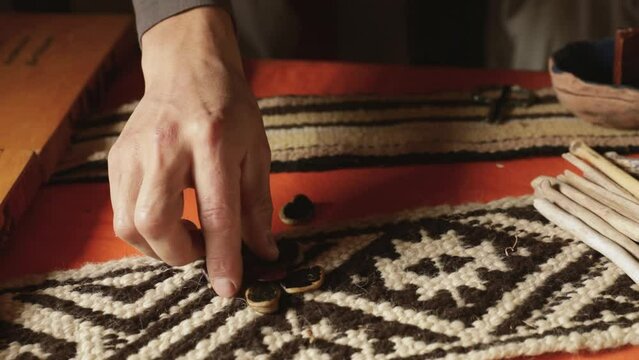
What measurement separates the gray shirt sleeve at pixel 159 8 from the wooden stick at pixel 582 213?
43cm

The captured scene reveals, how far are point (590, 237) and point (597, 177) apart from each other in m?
0.11

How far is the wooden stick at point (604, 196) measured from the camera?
2.57ft

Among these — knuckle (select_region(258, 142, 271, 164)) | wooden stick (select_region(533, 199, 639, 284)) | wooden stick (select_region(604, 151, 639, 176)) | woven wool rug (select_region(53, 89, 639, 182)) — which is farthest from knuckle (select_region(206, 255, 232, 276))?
wooden stick (select_region(604, 151, 639, 176))

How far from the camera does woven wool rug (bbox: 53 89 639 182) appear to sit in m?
0.95

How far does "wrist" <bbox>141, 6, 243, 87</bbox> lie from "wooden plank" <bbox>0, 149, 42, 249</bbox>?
224 mm

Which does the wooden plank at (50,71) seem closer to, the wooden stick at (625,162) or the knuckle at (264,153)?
the knuckle at (264,153)

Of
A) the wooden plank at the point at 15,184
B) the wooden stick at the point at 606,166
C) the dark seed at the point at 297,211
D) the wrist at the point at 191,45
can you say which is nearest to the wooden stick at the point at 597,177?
the wooden stick at the point at 606,166

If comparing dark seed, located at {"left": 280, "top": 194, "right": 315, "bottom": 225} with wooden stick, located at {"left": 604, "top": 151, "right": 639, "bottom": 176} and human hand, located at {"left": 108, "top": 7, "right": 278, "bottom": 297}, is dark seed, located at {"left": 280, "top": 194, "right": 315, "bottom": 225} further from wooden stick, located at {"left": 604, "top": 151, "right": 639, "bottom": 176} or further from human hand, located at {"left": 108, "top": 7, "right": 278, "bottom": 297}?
wooden stick, located at {"left": 604, "top": 151, "right": 639, "bottom": 176}

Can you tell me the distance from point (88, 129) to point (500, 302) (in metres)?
0.65

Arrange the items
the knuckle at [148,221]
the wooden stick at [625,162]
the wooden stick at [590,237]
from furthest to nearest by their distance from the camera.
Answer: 1. the wooden stick at [625,162]
2. the wooden stick at [590,237]
3. the knuckle at [148,221]

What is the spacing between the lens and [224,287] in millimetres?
700

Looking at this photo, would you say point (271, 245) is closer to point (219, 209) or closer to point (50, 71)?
point (219, 209)

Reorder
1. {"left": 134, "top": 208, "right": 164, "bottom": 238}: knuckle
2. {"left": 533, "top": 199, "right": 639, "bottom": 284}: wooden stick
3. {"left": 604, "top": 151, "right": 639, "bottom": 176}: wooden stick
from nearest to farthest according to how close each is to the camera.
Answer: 1. {"left": 134, "top": 208, "right": 164, "bottom": 238}: knuckle
2. {"left": 533, "top": 199, "right": 639, "bottom": 284}: wooden stick
3. {"left": 604, "top": 151, "right": 639, "bottom": 176}: wooden stick

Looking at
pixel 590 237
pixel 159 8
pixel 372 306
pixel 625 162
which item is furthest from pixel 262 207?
pixel 625 162
